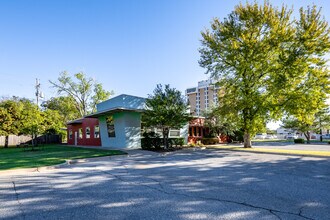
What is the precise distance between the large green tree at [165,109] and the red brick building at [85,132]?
9.35 metres

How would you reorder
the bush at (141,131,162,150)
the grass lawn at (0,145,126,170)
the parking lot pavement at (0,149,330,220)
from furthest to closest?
the bush at (141,131,162,150) → the grass lawn at (0,145,126,170) → the parking lot pavement at (0,149,330,220)

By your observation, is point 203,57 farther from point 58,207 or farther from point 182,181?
point 58,207

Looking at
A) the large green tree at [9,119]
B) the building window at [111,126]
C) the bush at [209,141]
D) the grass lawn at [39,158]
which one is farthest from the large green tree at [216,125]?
the large green tree at [9,119]

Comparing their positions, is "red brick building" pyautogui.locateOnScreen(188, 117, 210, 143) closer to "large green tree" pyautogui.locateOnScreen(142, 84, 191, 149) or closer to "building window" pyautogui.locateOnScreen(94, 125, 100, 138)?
"large green tree" pyautogui.locateOnScreen(142, 84, 191, 149)

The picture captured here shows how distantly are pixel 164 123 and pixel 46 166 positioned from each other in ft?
29.6

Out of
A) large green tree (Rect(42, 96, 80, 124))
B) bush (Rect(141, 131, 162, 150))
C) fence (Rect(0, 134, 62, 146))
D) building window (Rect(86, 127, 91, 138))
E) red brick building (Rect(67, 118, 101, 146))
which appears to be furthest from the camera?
large green tree (Rect(42, 96, 80, 124))

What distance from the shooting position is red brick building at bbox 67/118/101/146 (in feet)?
78.0

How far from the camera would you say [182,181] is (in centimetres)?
636

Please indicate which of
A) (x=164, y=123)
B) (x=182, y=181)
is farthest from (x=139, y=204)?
(x=164, y=123)

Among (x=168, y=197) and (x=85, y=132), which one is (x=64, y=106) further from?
(x=168, y=197)

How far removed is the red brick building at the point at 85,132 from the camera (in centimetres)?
2377

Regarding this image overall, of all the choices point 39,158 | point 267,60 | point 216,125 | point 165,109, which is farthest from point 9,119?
point 267,60

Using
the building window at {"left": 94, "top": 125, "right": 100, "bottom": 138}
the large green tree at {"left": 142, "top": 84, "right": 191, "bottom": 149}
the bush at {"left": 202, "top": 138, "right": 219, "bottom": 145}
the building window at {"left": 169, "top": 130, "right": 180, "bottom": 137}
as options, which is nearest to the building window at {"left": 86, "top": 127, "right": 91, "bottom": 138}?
the building window at {"left": 94, "top": 125, "right": 100, "bottom": 138}

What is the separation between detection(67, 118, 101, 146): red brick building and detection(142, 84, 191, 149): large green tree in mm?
9348
